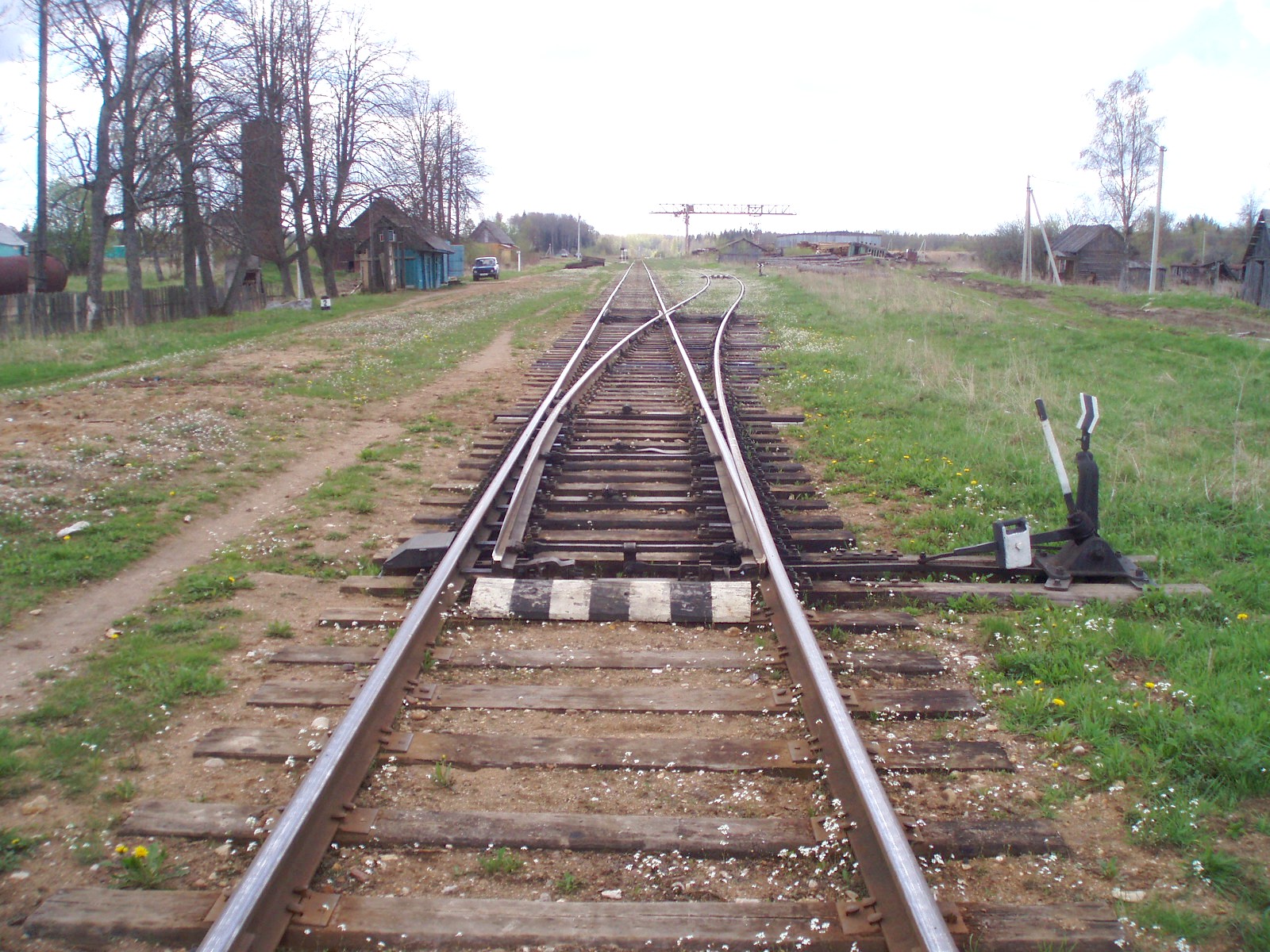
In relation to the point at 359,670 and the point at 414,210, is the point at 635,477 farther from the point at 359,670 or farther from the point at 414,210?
the point at 414,210

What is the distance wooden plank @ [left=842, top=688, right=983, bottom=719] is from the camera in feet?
12.0

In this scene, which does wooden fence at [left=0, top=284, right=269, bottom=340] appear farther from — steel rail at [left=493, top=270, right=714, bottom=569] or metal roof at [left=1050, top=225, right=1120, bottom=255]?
metal roof at [left=1050, top=225, right=1120, bottom=255]

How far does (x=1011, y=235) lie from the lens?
63.2 m

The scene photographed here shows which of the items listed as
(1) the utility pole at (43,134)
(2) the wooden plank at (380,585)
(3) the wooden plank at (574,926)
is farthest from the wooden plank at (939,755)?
(1) the utility pole at (43,134)

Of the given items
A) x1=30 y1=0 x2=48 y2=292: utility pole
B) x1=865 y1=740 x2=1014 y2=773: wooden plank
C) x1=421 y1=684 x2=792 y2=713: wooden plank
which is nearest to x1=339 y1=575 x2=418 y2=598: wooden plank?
x1=421 y1=684 x2=792 y2=713: wooden plank

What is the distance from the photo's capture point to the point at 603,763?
10.8 ft

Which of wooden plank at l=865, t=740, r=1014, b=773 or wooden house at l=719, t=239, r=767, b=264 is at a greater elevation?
wooden house at l=719, t=239, r=767, b=264

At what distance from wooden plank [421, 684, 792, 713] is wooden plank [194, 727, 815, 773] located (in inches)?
9.3

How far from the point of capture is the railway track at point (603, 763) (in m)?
2.48

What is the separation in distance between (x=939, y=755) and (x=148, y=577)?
4261mm

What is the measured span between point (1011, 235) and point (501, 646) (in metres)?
66.2

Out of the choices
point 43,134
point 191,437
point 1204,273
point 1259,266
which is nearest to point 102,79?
point 43,134

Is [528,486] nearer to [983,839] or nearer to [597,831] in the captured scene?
[597,831]

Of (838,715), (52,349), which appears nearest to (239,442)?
(838,715)
